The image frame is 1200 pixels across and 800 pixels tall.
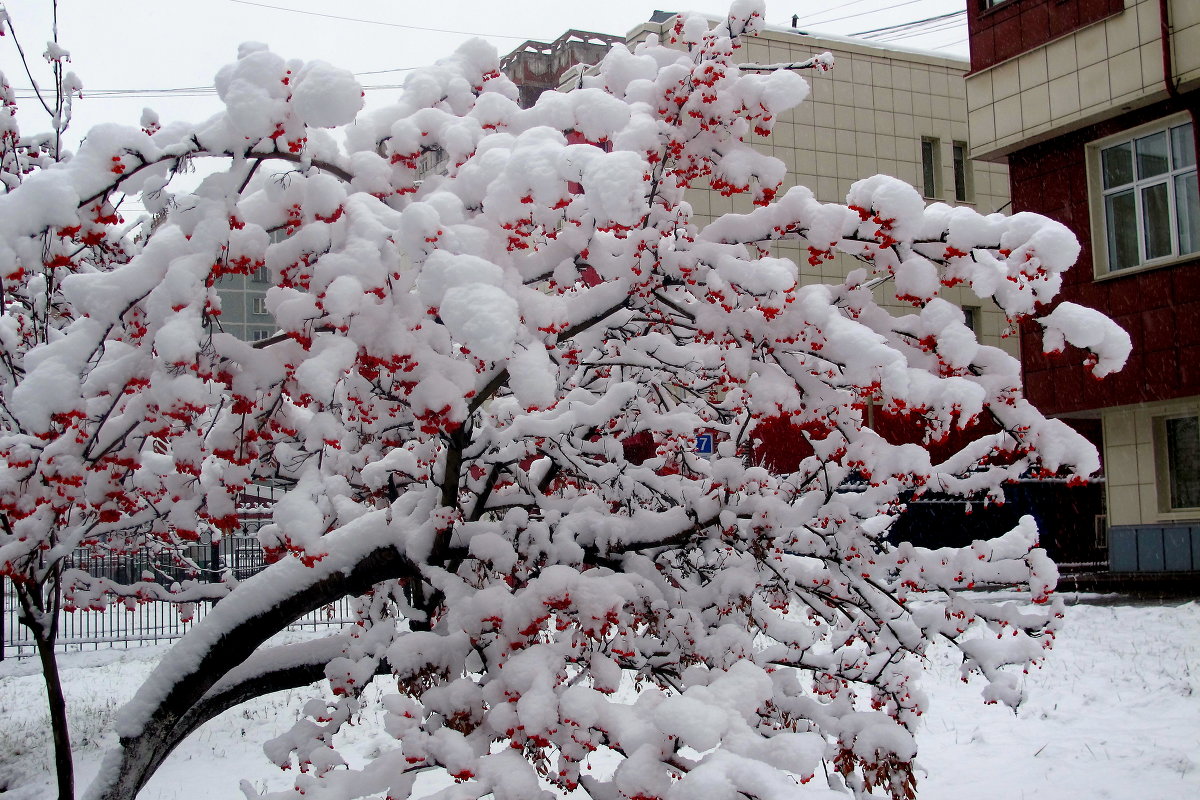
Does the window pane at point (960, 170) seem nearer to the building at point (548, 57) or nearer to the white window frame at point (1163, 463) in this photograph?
the building at point (548, 57)

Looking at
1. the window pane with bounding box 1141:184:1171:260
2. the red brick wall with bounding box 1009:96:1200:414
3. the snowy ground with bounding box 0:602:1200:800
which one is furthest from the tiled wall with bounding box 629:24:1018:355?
the snowy ground with bounding box 0:602:1200:800

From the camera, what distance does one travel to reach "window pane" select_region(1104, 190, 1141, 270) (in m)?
13.0

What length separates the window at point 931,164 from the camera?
24.0 meters

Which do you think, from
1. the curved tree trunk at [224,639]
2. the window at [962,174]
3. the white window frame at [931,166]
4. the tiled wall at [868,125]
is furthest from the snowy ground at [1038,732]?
the window at [962,174]

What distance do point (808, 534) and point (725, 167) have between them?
60.3 inches

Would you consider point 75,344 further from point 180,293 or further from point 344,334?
point 344,334

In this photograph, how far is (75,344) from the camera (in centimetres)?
268

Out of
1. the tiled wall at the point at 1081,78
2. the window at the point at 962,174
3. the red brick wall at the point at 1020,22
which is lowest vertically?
the tiled wall at the point at 1081,78

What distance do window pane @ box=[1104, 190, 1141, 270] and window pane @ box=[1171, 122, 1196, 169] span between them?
713 mm

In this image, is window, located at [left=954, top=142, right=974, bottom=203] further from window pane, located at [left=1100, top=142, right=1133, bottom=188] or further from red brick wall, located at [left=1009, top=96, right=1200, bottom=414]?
window pane, located at [left=1100, top=142, right=1133, bottom=188]

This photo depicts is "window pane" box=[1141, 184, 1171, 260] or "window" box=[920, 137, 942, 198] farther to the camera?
"window" box=[920, 137, 942, 198]

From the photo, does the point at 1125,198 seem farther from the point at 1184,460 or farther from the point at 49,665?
the point at 49,665

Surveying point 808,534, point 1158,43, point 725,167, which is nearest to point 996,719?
point 808,534

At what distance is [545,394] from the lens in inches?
103
